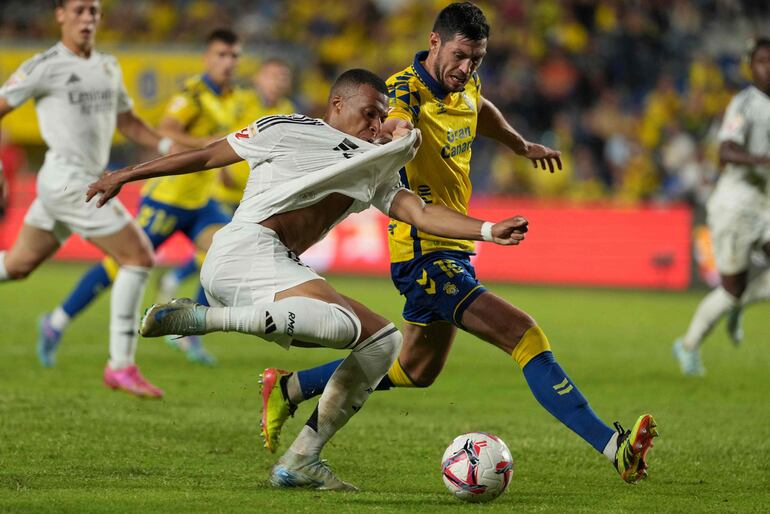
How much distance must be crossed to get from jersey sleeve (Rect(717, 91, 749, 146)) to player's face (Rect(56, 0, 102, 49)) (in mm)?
5221

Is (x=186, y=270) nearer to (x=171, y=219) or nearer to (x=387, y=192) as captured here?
(x=171, y=219)

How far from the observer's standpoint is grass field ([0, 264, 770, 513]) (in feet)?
18.8

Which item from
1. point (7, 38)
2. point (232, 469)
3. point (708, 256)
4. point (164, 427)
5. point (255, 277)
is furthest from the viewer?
point (7, 38)

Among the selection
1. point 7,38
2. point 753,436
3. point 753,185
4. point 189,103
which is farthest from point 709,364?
point 7,38

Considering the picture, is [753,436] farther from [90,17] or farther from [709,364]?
[90,17]

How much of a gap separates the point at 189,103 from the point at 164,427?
4.10 m

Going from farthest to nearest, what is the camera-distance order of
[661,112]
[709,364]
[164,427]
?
[661,112] → [709,364] → [164,427]

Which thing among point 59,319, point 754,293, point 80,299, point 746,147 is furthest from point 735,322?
point 59,319

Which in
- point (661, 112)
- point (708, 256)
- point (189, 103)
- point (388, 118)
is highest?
point (388, 118)

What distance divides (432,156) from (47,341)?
511 centimetres

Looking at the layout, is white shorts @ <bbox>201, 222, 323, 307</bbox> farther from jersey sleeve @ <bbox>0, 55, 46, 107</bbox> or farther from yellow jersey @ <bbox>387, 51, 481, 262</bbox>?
jersey sleeve @ <bbox>0, 55, 46, 107</bbox>

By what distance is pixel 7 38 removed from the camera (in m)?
24.6

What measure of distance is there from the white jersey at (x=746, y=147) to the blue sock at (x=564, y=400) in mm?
5200

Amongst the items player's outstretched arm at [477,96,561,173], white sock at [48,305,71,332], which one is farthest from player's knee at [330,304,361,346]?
white sock at [48,305,71,332]
